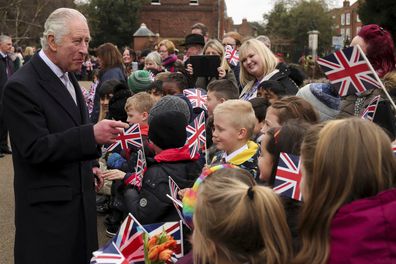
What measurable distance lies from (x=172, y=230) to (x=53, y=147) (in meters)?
0.78

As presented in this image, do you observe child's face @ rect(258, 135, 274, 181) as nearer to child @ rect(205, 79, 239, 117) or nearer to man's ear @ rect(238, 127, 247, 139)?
man's ear @ rect(238, 127, 247, 139)

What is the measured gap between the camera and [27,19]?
36375mm

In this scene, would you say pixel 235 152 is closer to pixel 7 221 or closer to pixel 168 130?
pixel 168 130

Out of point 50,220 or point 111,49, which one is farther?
point 111,49

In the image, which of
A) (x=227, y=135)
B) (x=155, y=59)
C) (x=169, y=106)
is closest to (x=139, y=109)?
(x=169, y=106)

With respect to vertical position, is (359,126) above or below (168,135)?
above

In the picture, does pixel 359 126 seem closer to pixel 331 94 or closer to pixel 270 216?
A: pixel 270 216

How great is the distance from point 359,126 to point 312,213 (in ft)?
1.17

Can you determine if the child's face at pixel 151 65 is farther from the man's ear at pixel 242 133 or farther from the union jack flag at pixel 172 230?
the union jack flag at pixel 172 230

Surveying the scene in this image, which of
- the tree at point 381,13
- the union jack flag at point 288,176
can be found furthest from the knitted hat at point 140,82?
the tree at point 381,13

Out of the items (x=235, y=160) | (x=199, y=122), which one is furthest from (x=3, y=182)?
(x=235, y=160)

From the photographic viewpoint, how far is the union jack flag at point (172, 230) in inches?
100

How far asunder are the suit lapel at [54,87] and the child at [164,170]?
24.1 inches

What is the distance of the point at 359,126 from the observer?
1.82 metres
